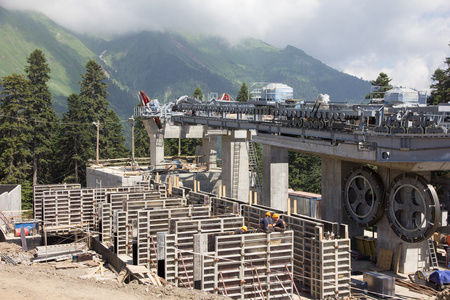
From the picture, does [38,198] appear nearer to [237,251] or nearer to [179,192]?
[179,192]

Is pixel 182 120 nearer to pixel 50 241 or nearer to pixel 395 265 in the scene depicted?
pixel 50 241

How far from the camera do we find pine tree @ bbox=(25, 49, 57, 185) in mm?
61438

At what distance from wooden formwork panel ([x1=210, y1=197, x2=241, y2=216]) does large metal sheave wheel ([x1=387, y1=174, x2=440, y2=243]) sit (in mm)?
7384

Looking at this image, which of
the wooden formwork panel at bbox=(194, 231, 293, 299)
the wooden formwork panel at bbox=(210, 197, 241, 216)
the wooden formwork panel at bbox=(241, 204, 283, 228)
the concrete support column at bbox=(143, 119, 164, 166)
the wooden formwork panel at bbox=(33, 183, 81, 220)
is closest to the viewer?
the wooden formwork panel at bbox=(194, 231, 293, 299)

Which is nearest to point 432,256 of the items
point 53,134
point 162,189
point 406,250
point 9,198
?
point 406,250

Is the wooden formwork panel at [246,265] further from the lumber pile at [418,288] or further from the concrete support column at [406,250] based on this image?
the concrete support column at [406,250]

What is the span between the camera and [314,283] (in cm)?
1933

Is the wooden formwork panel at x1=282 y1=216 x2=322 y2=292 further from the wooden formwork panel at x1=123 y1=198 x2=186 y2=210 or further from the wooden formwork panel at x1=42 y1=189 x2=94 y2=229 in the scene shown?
the wooden formwork panel at x1=42 y1=189 x2=94 y2=229

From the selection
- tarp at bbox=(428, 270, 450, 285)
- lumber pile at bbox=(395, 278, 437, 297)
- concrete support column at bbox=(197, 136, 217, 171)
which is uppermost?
concrete support column at bbox=(197, 136, 217, 171)

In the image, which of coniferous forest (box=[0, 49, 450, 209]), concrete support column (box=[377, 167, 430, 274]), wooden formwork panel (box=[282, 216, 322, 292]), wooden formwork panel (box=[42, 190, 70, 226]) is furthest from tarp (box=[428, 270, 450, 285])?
coniferous forest (box=[0, 49, 450, 209])

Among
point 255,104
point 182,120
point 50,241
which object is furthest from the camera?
point 182,120

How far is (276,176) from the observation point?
113 feet

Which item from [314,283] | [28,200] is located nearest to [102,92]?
[28,200]

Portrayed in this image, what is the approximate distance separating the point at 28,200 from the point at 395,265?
4200cm
